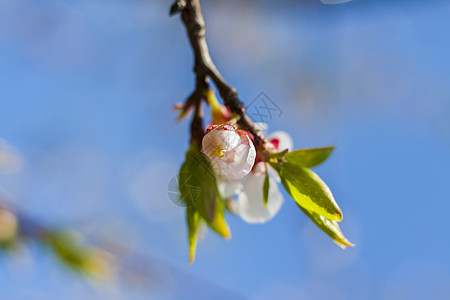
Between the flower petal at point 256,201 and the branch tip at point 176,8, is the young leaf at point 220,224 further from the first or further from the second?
the branch tip at point 176,8

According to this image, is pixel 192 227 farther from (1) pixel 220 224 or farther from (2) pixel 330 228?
(2) pixel 330 228

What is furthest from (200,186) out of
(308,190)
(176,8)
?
(176,8)

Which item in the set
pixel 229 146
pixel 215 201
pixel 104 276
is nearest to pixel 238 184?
pixel 215 201

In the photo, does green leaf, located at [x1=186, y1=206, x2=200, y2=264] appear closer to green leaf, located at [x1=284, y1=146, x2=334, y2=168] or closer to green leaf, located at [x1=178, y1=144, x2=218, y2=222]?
green leaf, located at [x1=178, y1=144, x2=218, y2=222]

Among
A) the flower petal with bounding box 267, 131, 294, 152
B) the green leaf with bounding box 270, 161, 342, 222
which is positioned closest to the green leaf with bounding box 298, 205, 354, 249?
the green leaf with bounding box 270, 161, 342, 222

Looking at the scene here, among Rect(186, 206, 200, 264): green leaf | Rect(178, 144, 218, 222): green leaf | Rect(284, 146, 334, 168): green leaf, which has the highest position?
Rect(284, 146, 334, 168): green leaf

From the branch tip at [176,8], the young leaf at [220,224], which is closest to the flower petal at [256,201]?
the young leaf at [220,224]
